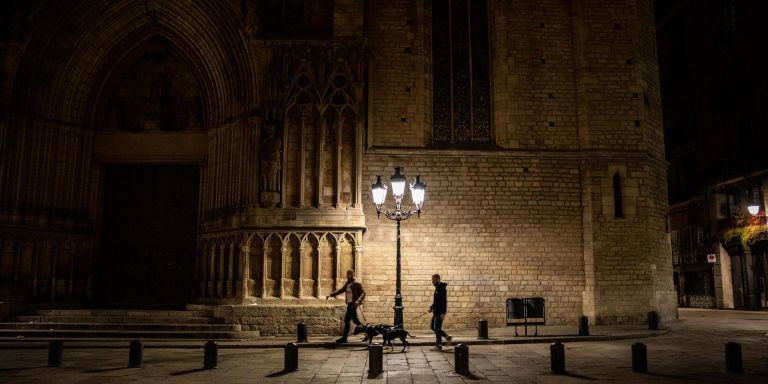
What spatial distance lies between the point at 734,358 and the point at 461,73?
10.6 m

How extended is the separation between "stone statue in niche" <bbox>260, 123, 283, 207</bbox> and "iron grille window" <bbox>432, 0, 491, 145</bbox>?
4.49m

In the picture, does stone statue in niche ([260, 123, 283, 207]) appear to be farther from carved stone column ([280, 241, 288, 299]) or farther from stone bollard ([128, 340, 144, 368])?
stone bollard ([128, 340, 144, 368])

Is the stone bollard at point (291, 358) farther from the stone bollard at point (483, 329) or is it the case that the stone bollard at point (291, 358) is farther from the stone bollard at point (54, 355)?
the stone bollard at point (483, 329)

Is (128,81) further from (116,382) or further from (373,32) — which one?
(116,382)

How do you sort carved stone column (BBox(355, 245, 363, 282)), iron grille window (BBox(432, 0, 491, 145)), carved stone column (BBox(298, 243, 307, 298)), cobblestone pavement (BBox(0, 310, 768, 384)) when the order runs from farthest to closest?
Result: 1. iron grille window (BBox(432, 0, 491, 145))
2. carved stone column (BBox(355, 245, 363, 282))
3. carved stone column (BBox(298, 243, 307, 298))
4. cobblestone pavement (BBox(0, 310, 768, 384))

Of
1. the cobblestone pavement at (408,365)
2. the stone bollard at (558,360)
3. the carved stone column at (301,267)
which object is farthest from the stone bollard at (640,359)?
the carved stone column at (301,267)

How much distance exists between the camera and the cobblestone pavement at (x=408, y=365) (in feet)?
24.9

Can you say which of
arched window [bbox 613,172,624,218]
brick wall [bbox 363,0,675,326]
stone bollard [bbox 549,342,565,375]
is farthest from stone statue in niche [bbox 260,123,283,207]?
arched window [bbox 613,172,624,218]

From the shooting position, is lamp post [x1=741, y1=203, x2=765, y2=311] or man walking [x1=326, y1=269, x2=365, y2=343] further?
lamp post [x1=741, y1=203, x2=765, y2=311]

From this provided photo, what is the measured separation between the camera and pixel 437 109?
16.3m

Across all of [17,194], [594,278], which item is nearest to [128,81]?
[17,194]

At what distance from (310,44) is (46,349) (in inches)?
341

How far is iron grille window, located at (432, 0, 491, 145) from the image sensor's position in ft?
53.5

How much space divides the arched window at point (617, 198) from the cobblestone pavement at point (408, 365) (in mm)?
4693
